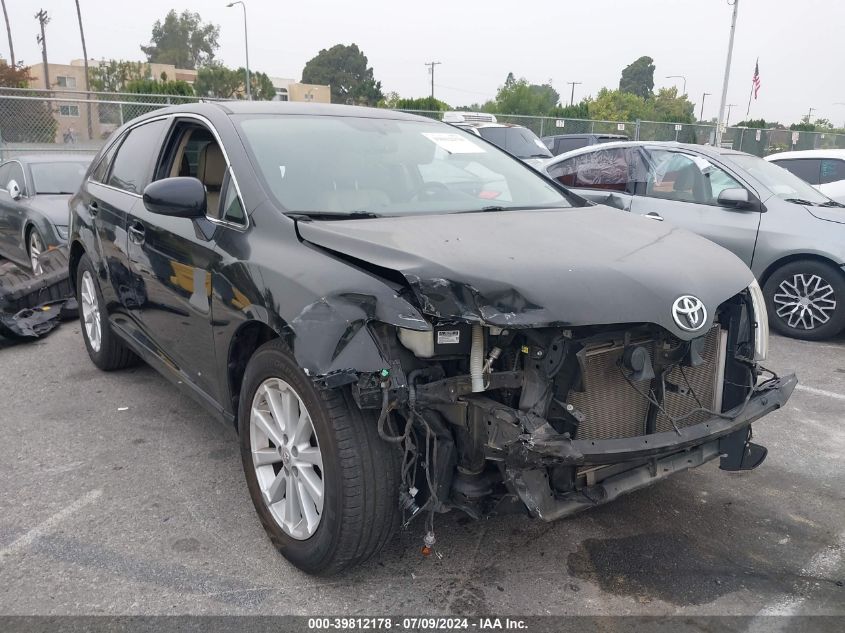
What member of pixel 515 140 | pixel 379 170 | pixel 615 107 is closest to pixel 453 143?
pixel 379 170

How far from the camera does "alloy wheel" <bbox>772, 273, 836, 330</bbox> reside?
5.95 m

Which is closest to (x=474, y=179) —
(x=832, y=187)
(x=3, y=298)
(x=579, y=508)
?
(x=579, y=508)

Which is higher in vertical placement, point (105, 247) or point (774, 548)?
point (105, 247)

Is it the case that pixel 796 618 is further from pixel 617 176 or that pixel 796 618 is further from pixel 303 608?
pixel 617 176

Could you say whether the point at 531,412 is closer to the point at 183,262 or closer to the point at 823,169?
the point at 183,262

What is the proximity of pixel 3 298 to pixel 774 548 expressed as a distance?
5.99m

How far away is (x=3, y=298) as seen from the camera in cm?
597

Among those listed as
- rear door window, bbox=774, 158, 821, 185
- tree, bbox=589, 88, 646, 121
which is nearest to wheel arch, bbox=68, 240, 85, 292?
rear door window, bbox=774, 158, 821, 185

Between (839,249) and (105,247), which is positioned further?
(839,249)

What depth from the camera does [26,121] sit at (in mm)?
15289

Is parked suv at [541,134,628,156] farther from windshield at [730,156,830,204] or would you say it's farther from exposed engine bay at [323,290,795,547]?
exposed engine bay at [323,290,795,547]

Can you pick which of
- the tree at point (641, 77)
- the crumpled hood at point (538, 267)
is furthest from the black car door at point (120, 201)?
the tree at point (641, 77)

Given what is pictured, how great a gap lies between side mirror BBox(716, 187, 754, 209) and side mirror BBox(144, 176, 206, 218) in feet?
15.8

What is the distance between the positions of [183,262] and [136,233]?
75 cm
